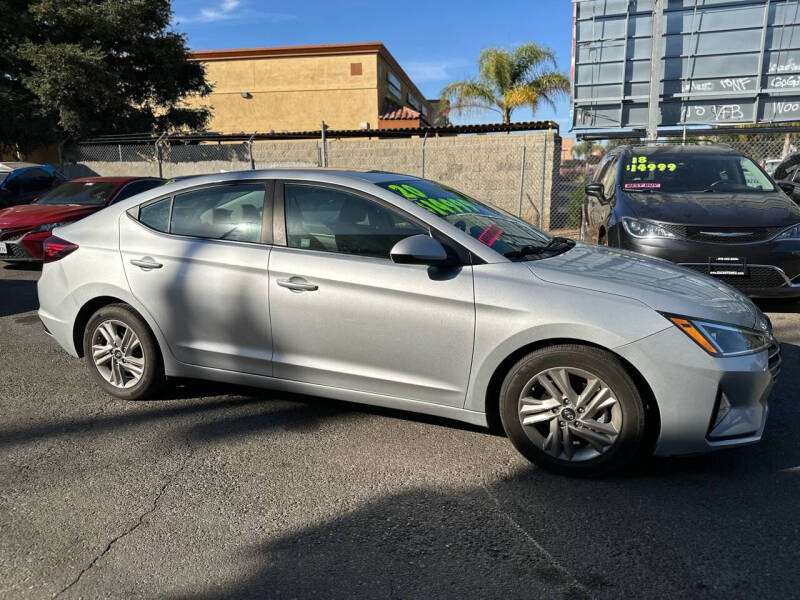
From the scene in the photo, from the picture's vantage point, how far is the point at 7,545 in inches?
101

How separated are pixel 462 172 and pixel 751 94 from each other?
676 centimetres

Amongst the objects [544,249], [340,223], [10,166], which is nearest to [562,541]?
[544,249]

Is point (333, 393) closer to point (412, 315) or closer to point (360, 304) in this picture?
point (360, 304)

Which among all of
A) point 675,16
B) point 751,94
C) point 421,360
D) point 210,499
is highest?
point 675,16

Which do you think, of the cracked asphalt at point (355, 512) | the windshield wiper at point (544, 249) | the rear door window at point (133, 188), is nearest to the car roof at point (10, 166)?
the rear door window at point (133, 188)

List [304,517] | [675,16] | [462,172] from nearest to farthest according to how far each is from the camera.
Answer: [304,517] → [675,16] → [462,172]

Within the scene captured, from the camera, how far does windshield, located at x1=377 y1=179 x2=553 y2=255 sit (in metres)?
3.50

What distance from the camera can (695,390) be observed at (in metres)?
2.85

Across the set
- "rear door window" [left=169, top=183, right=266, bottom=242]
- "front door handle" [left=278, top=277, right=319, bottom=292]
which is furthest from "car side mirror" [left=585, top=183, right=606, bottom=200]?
"front door handle" [left=278, top=277, right=319, bottom=292]

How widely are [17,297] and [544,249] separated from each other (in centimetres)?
673

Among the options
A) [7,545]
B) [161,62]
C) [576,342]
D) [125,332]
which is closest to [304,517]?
[7,545]

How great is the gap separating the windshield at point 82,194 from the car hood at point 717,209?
745 centimetres

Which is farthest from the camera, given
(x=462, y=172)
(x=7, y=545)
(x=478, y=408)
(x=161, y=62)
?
(x=161, y=62)

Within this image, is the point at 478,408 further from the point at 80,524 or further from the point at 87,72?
the point at 87,72
